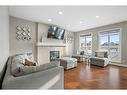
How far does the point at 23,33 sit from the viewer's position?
5.03m

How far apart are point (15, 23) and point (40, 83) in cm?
413

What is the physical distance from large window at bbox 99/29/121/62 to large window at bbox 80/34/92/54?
100cm

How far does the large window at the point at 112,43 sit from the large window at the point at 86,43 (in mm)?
1005

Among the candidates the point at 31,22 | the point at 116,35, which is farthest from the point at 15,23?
the point at 116,35

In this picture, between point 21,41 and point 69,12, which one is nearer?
point 69,12

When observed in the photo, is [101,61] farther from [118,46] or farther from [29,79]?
[29,79]

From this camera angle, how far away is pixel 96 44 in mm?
6797

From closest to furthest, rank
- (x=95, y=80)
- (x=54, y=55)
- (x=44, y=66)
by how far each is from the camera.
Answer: (x=44, y=66) → (x=95, y=80) → (x=54, y=55)

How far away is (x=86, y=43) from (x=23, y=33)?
16.0 feet

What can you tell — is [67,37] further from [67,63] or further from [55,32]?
[67,63]

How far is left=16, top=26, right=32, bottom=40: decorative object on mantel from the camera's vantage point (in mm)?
4852

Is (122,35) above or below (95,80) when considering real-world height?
above

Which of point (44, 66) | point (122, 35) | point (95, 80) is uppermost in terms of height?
point (122, 35)

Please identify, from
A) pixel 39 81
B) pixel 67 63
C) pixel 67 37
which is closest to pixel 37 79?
pixel 39 81
